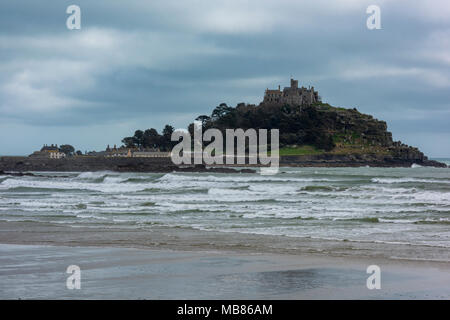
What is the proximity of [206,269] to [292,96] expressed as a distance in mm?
162527

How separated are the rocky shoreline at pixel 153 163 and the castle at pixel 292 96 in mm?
28267

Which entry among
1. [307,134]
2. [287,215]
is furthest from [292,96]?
[287,215]

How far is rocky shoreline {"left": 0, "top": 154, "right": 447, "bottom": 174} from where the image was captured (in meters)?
92.7

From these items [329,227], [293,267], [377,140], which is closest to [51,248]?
[293,267]

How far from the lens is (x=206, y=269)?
10.9 metres

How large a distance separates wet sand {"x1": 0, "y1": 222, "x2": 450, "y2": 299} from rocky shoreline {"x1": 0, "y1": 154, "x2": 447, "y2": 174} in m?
70.3

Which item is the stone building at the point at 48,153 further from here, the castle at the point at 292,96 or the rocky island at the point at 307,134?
the castle at the point at 292,96

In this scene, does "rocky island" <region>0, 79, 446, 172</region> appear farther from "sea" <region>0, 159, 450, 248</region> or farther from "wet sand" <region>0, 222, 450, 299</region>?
"wet sand" <region>0, 222, 450, 299</region>

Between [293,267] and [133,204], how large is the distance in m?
19.0

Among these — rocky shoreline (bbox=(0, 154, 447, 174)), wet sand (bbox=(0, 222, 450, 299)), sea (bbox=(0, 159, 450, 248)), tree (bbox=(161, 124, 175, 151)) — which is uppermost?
tree (bbox=(161, 124, 175, 151))

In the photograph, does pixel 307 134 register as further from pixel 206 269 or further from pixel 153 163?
pixel 206 269

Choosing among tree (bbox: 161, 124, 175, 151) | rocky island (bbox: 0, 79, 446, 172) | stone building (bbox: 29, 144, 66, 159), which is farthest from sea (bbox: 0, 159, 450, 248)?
tree (bbox: 161, 124, 175, 151)
